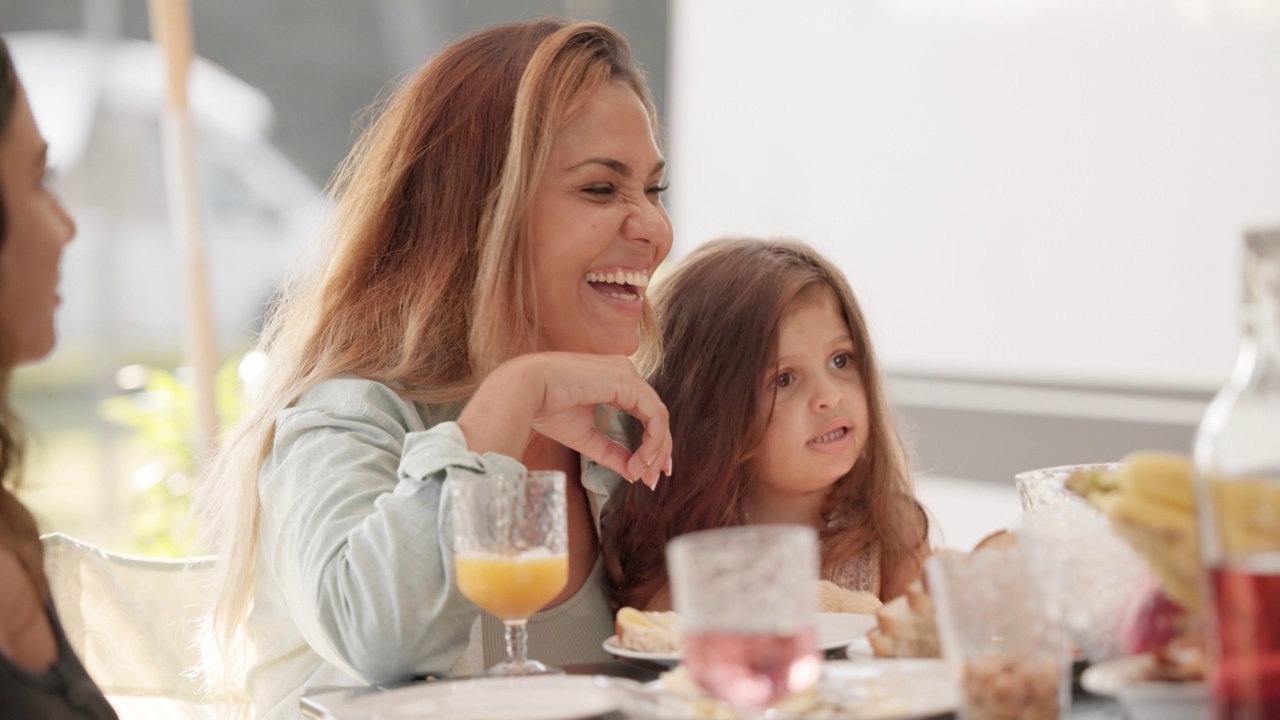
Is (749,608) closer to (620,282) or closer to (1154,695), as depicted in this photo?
(1154,695)

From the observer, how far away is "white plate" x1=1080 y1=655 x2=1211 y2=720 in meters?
0.85

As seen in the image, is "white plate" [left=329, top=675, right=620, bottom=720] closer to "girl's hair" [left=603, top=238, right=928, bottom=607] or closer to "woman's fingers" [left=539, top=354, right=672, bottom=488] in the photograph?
"woman's fingers" [left=539, top=354, right=672, bottom=488]

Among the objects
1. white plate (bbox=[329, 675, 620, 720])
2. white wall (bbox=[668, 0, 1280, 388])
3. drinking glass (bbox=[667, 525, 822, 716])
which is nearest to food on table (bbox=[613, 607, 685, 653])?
white plate (bbox=[329, 675, 620, 720])

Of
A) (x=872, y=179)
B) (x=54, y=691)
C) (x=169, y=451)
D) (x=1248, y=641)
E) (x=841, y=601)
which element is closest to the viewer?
(x=1248, y=641)

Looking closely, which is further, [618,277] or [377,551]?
[618,277]

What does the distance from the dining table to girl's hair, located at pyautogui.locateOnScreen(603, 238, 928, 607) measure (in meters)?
0.75

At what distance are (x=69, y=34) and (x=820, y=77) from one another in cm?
301

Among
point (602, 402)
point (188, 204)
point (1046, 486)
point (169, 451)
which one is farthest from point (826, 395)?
point (169, 451)

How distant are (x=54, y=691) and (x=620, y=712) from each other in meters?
0.51

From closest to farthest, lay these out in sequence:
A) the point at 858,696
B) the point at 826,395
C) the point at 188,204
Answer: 1. the point at 858,696
2. the point at 826,395
3. the point at 188,204

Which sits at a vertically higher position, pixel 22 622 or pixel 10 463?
pixel 10 463

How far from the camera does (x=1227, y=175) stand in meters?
3.68

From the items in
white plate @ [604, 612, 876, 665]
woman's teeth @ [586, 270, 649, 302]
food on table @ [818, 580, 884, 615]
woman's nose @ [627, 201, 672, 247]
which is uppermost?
woman's nose @ [627, 201, 672, 247]

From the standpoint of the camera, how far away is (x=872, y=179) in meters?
5.11
